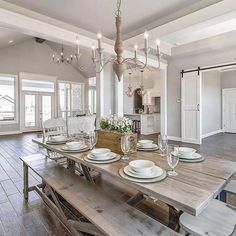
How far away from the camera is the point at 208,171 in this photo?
4.31 ft

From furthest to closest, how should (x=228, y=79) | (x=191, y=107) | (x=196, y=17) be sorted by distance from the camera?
(x=228, y=79), (x=191, y=107), (x=196, y=17)

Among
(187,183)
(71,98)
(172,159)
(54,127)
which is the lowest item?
(187,183)

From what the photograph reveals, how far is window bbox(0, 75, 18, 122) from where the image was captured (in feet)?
26.4

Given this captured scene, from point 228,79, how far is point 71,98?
8163 millimetres

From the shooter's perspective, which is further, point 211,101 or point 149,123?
point 149,123

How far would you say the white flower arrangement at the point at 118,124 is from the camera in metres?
1.75

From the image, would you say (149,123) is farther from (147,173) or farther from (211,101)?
Answer: (147,173)

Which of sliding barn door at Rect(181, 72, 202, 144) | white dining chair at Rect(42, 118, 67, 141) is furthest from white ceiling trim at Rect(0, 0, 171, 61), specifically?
sliding barn door at Rect(181, 72, 202, 144)

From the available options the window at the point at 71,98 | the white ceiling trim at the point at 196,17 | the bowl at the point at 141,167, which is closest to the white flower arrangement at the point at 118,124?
the bowl at the point at 141,167

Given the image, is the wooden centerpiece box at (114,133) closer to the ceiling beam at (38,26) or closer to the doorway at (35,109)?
the ceiling beam at (38,26)

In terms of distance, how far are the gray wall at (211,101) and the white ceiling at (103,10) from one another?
13.7ft

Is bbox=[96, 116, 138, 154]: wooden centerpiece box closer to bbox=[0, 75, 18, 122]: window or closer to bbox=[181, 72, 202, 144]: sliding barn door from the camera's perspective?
bbox=[181, 72, 202, 144]: sliding barn door

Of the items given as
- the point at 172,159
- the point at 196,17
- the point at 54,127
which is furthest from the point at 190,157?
the point at 196,17

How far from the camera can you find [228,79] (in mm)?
8008
